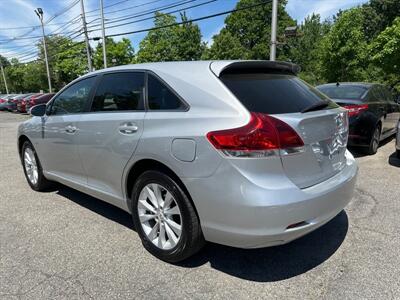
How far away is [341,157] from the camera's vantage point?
294cm

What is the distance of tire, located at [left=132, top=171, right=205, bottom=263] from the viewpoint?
2.57 meters

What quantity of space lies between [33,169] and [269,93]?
147 inches

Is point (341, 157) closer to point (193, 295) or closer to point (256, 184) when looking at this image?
point (256, 184)

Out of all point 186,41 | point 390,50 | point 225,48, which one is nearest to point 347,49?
point 390,50

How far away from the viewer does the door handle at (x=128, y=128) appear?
288cm

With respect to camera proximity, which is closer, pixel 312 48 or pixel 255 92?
pixel 255 92

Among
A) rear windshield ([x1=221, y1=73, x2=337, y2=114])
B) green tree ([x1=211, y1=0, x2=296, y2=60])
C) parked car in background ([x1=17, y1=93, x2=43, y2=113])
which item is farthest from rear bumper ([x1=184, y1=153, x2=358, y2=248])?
green tree ([x1=211, y1=0, x2=296, y2=60])

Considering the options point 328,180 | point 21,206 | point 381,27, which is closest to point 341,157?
point 328,180

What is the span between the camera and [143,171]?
2938 mm

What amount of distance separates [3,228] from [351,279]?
11.4 ft

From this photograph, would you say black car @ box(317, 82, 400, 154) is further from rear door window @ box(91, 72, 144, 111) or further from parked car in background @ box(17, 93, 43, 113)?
parked car in background @ box(17, 93, 43, 113)

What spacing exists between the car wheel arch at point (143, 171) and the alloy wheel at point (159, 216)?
143mm

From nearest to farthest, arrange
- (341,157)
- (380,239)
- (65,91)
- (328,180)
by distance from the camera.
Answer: (328,180), (341,157), (380,239), (65,91)

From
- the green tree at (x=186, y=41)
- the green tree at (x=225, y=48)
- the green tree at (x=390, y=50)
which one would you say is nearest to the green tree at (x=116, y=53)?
the green tree at (x=186, y=41)
